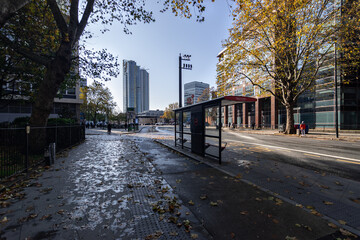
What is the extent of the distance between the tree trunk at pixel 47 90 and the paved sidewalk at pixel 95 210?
3700 mm

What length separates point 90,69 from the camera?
37.3 ft

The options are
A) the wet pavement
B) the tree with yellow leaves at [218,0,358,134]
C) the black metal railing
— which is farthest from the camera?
the tree with yellow leaves at [218,0,358,134]

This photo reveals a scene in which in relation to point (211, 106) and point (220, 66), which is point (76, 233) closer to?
point (211, 106)

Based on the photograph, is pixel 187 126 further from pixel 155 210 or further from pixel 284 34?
pixel 284 34

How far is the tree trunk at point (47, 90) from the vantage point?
7.82 m

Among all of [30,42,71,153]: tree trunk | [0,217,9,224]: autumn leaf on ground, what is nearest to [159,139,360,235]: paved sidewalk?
[0,217,9,224]: autumn leaf on ground

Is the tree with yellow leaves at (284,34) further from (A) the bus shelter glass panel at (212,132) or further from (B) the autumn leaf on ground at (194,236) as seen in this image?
(B) the autumn leaf on ground at (194,236)

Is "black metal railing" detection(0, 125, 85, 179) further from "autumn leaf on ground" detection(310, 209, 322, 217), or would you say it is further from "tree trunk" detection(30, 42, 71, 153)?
"autumn leaf on ground" detection(310, 209, 322, 217)

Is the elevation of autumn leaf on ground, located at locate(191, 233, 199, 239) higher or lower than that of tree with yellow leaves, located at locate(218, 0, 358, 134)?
lower

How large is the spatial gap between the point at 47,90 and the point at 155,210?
808 cm

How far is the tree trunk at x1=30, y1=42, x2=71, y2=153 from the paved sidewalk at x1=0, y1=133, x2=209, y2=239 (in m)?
3.70

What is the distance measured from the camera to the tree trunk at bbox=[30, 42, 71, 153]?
308 inches

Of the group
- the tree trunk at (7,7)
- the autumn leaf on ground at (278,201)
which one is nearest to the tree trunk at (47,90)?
the tree trunk at (7,7)

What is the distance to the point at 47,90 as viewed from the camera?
7879 mm
